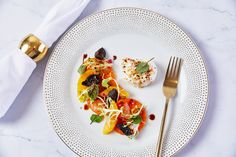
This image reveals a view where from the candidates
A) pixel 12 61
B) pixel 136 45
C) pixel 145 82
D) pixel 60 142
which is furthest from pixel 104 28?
pixel 60 142

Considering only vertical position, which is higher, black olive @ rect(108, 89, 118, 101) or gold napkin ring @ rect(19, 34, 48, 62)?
black olive @ rect(108, 89, 118, 101)

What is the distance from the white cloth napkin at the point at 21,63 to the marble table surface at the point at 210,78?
60 mm

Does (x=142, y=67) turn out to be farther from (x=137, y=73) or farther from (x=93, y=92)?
(x=93, y=92)

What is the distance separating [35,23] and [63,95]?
416mm

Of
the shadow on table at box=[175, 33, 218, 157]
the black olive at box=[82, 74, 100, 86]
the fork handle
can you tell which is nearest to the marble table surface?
the shadow on table at box=[175, 33, 218, 157]

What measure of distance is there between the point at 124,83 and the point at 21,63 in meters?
0.51

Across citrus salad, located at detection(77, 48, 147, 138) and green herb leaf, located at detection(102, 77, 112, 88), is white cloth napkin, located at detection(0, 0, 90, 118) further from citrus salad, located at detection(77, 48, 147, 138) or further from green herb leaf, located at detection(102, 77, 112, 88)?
green herb leaf, located at detection(102, 77, 112, 88)

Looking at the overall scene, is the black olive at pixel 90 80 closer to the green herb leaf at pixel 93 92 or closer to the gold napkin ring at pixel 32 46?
the green herb leaf at pixel 93 92

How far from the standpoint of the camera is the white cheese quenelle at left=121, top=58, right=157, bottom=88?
6.29 ft

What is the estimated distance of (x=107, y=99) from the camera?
1.92 m

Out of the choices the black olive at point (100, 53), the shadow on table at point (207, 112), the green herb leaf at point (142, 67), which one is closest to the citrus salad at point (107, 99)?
the black olive at point (100, 53)

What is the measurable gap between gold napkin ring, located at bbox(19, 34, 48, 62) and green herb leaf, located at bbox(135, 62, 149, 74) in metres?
0.46

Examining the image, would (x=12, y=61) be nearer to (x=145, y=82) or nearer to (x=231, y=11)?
(x=145, y=82)

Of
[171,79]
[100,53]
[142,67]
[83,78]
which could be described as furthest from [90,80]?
[171,79]
